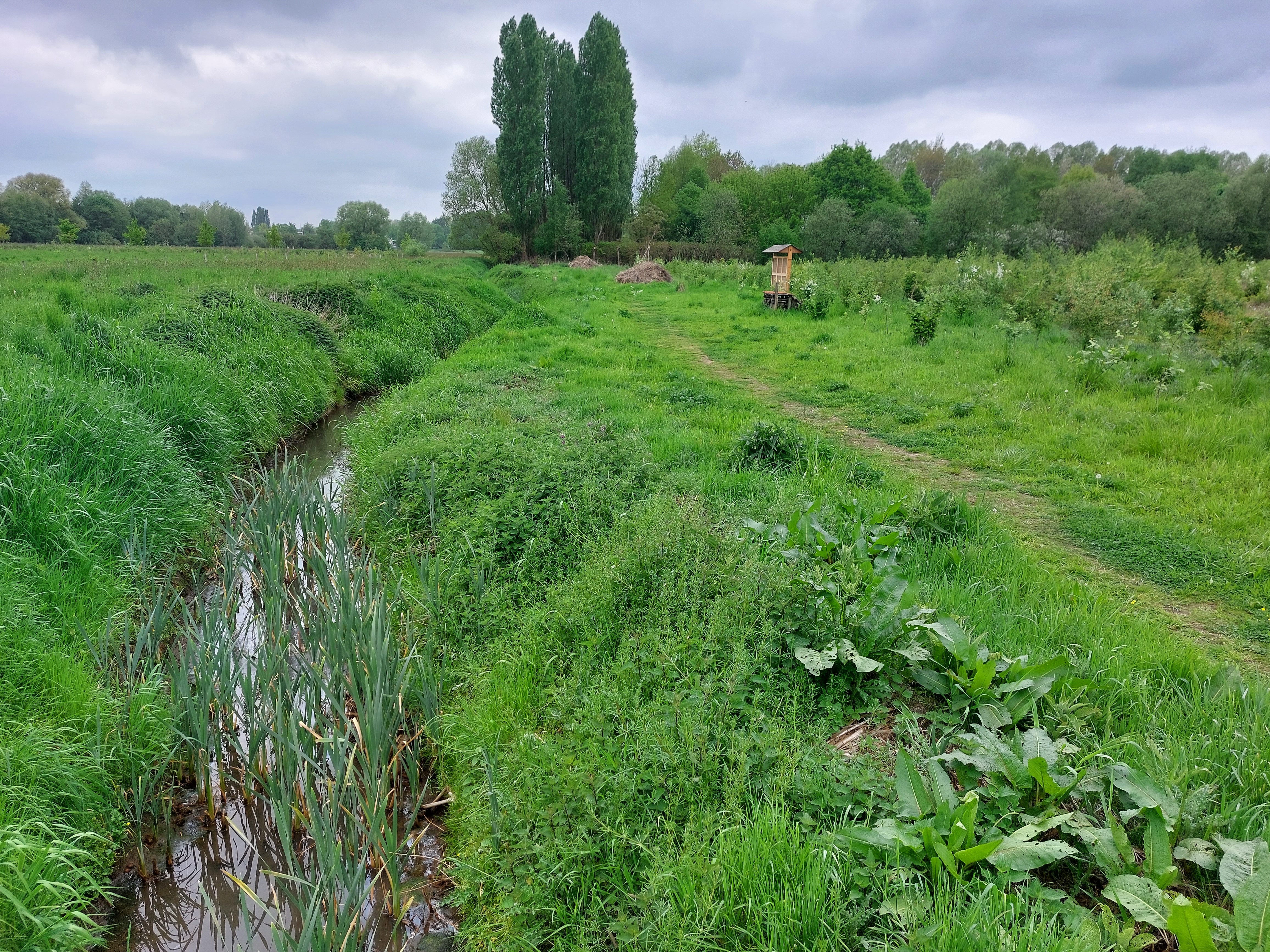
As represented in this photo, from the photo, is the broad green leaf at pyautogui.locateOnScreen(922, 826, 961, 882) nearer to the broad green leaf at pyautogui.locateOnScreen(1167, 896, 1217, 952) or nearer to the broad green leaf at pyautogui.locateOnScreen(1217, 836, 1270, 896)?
the broad green leaf at pyautogui.locateOnScreen(1167, 896, 1217, 952)

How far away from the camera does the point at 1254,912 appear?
5.93 feet

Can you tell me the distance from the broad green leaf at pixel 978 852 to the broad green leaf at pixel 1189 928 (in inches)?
16.6

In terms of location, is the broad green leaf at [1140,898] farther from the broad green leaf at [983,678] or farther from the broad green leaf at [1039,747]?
the broad green leaf at [983,678]

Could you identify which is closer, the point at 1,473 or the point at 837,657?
the point at 837,657

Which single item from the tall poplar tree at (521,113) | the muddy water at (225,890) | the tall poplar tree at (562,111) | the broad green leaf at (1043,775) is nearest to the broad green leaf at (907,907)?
the broad green leaf at (1043,775)

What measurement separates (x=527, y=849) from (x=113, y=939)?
75.0 inches

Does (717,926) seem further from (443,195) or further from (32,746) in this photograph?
(443,195)

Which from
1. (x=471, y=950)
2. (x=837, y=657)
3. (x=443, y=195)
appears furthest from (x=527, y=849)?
(x=443, y=195)

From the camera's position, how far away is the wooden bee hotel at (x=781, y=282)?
18359 millimetres

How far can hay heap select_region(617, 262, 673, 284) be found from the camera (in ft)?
104

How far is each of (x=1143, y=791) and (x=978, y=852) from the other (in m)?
0.67

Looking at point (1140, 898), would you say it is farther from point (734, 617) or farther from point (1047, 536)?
point (1047, 536)

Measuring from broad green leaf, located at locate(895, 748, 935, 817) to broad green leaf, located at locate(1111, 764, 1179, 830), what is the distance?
63 cm

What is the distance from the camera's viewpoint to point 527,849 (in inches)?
102
